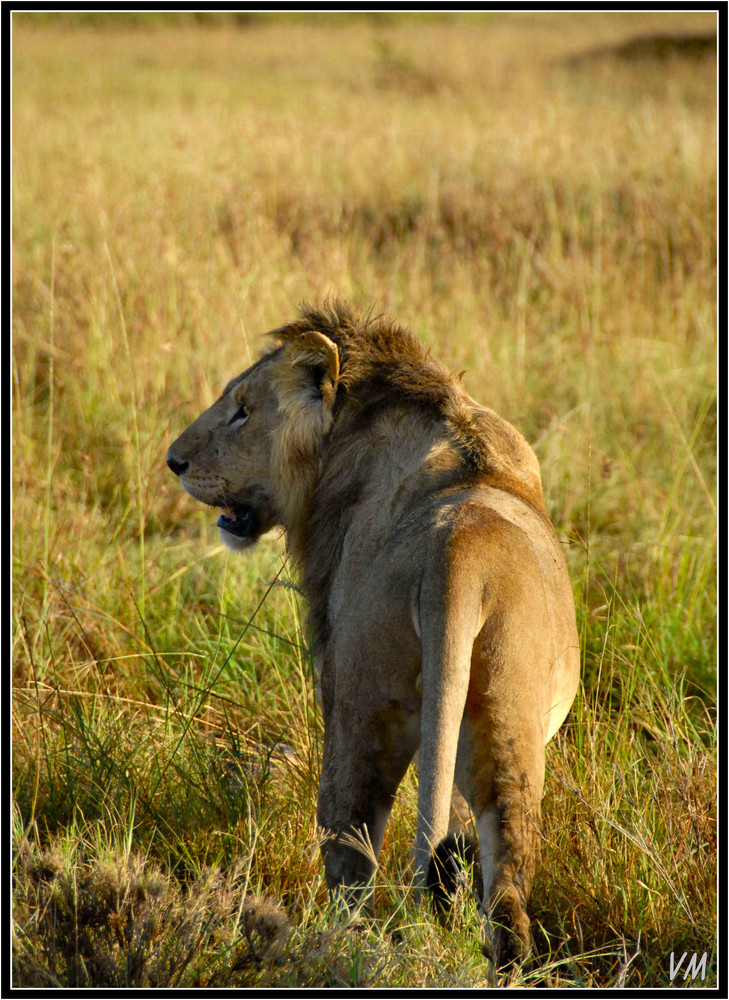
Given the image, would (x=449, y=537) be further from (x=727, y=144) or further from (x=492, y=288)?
(x=492, y=288)

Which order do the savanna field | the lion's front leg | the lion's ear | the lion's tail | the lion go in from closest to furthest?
the lion's tail < the lion < the lion's front leg < the savanna field < the lion's ear

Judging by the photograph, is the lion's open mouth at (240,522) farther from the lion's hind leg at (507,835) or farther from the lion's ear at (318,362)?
the lion's hind leg at (507,835)

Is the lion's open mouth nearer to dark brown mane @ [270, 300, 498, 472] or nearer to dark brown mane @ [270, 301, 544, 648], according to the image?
dark brown mane @ [270, 301, 544, 648]

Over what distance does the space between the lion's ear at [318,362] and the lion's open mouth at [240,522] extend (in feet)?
1.56

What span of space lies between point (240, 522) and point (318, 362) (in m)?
0.59

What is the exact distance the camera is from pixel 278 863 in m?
2.96

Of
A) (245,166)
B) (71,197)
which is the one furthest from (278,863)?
(245,166)

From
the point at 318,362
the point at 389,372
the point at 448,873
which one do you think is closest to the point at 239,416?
the point at 318,362

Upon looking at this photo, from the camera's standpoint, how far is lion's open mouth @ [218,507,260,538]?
310 cm

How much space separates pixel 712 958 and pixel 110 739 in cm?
191

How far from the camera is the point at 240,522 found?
10.2 ft

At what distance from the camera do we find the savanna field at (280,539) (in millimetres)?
2588

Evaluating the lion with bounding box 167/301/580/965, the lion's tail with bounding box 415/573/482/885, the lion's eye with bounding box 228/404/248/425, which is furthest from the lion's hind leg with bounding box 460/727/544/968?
the lion's eye with bounding box 228/404/248/425

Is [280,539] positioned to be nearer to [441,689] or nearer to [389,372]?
[389,372]
